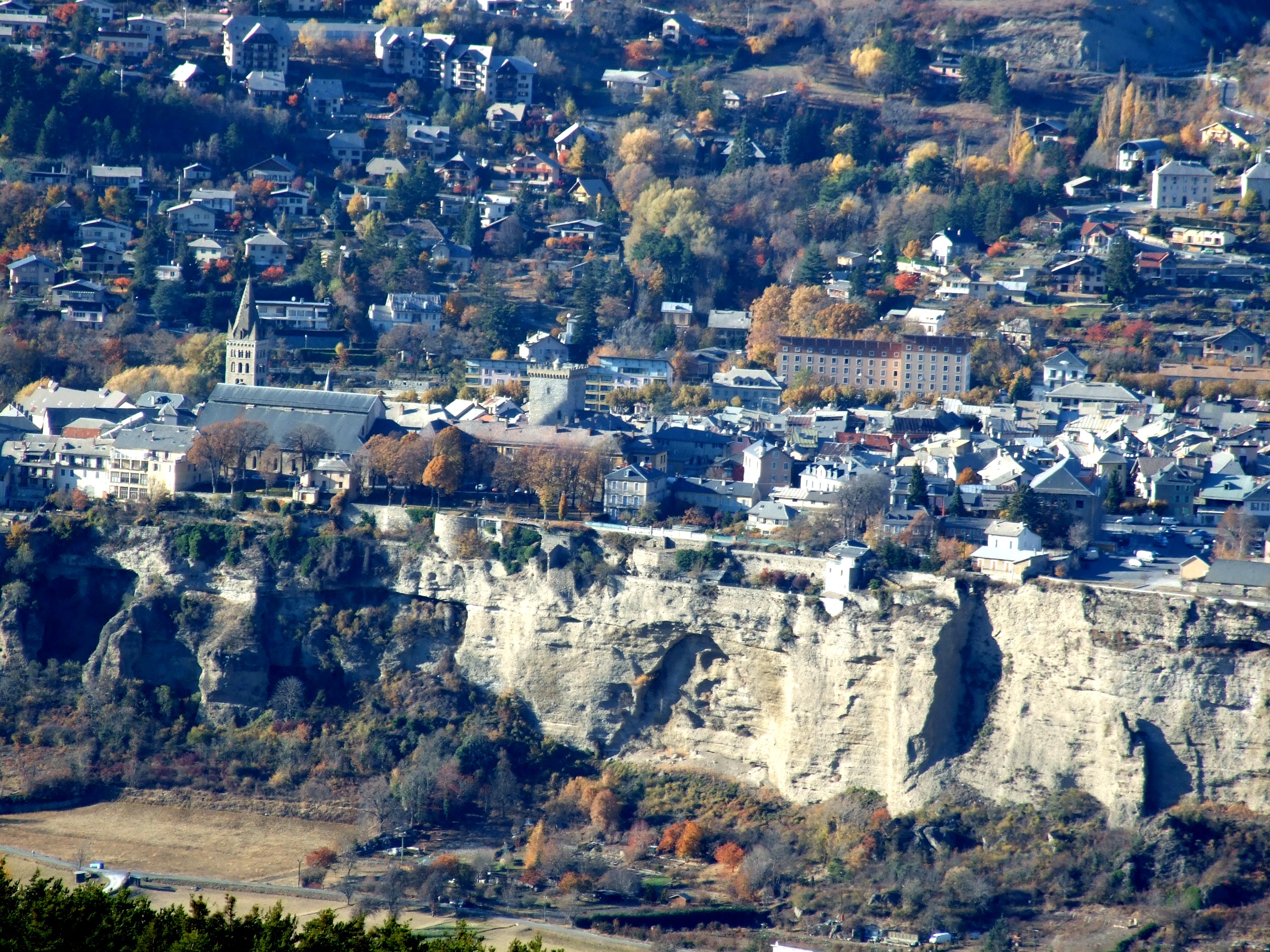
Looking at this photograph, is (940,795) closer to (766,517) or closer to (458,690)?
(766,517)

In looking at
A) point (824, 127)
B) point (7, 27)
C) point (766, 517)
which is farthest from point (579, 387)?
point (7, 27)

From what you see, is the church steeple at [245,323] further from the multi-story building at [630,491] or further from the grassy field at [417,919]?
the grassy field at [417,919]

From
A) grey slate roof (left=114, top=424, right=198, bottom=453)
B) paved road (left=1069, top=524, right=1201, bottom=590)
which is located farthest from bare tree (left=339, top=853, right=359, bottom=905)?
paved road (left=1069, top=524, right=1201, bottom=590)

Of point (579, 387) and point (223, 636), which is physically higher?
point (579, 387)

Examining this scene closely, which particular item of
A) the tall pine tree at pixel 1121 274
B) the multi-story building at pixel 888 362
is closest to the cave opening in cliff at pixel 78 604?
the multi-story building at pixel 888 362

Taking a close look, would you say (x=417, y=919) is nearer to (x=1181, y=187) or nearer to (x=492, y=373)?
(x=492, y=373)
